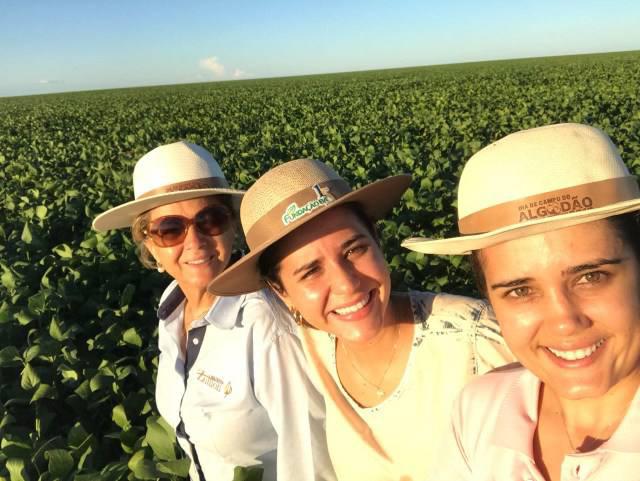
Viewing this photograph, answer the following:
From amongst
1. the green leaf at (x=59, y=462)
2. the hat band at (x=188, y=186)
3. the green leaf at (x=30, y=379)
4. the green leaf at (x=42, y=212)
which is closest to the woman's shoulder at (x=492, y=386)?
the hat band at (x=188, y=186)

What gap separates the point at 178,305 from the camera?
273 cm

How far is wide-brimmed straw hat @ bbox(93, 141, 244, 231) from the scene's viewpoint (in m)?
2.49

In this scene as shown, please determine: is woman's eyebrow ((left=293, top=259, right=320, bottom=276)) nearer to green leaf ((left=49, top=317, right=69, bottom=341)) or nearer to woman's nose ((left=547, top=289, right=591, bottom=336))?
woman's nose ((left=547, top=289, right=591, bottom=336))

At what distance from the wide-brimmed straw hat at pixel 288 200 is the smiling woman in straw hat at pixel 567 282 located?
56cm

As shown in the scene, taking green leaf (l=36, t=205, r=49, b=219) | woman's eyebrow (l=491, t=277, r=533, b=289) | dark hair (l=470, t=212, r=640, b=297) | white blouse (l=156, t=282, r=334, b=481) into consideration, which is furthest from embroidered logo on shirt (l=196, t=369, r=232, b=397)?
green leaf (l=36, t=205, r=49, b=219)

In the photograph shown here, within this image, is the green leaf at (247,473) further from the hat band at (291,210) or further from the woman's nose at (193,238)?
the woman's nose at (193,238)

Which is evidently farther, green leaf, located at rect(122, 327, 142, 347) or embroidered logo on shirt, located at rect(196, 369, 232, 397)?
green leaf, located at rect(122, 327, 142, 347)

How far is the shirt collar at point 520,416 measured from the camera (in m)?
1.32

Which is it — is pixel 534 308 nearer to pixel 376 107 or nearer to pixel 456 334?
pixel 456 334

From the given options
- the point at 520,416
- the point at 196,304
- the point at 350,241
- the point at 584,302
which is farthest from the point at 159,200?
the point at 584,302

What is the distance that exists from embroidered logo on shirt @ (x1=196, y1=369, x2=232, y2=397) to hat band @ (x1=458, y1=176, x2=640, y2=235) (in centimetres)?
125

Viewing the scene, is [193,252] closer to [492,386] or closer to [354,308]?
[354,308]

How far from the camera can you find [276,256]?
6.20 feet

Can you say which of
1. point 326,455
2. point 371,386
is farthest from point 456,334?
point 326,455
